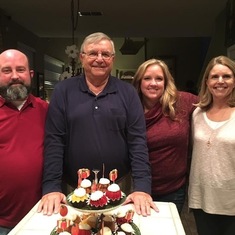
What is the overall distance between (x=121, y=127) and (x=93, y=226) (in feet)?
1.87

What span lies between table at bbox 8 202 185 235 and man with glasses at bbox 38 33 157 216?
19cm

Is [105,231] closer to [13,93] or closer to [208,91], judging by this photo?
[13,93]

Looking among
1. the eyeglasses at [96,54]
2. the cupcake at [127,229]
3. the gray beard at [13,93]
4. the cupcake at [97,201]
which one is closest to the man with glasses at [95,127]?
the eyeglasses at [96,54]

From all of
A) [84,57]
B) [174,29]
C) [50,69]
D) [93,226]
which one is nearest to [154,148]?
[84,57]

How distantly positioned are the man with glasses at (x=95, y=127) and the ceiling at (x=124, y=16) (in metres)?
2.62

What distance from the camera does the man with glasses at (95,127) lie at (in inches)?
58.9

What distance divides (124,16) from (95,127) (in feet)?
11.3

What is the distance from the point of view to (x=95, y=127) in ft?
4.91

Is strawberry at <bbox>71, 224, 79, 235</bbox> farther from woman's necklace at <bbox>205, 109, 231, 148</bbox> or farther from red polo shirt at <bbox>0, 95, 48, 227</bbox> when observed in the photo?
woman's necklace at <bbox>205, 109, 231, 148</bbox>

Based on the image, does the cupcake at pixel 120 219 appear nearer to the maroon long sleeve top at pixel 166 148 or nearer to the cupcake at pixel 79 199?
the cupcake at pixel 79 199

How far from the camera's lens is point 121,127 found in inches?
60.0

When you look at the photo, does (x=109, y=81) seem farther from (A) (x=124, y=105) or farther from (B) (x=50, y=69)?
(B) (x=50, y=69)

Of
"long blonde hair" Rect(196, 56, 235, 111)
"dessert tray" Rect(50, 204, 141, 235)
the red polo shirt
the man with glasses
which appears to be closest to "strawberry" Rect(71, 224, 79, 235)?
"dessert tray" Rect(50, 204, 141, 235)

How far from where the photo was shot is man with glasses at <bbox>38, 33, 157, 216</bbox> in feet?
4.91
